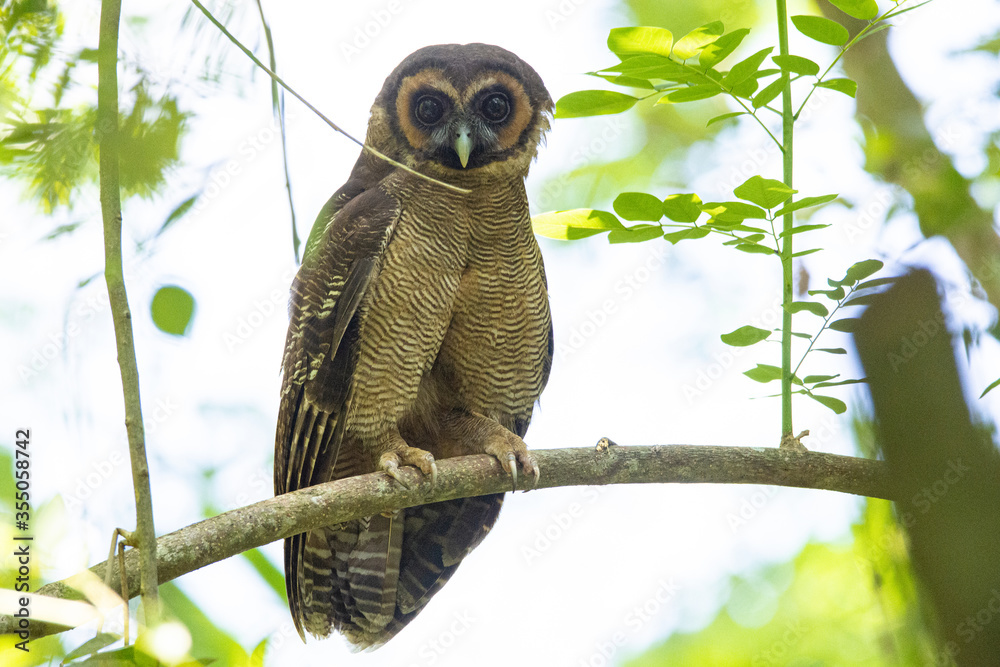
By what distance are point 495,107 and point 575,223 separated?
58.0 inches

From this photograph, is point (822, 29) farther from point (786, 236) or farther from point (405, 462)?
point (405, 462)

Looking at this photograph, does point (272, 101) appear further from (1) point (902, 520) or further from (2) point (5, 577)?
(2) point (5, 577)

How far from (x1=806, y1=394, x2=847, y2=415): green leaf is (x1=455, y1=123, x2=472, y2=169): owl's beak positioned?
2.00 metres

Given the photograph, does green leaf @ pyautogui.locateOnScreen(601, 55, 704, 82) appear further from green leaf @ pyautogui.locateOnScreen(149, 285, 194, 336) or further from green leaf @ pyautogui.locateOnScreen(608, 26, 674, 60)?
green leaf @ pyautogui.locateOnScreen(149, 285, 194, 336)

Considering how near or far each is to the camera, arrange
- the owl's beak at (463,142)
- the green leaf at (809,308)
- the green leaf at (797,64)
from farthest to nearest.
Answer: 1. the owl's beak at (463,142)
2. the green leaf at (809,308)
3. the green leaf at (797,64)

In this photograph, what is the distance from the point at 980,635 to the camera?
81 cm

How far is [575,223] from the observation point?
3068 mm

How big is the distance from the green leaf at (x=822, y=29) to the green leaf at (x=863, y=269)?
2.55ft

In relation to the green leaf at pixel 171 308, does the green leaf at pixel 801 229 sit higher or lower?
higher

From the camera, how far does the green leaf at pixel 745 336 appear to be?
298 cm

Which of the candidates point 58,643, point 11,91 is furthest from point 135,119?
point 58,643

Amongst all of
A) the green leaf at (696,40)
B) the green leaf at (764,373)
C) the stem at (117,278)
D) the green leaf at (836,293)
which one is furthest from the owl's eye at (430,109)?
the stem at (117,278)

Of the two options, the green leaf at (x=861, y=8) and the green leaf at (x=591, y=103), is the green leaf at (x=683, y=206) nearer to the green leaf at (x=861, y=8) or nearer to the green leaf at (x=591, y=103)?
the green leaf at (x=591, y=103)

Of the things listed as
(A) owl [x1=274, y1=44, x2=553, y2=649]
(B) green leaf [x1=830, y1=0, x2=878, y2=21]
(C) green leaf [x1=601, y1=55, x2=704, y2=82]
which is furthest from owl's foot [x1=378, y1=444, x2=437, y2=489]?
(B) green leaf [x1=830, y1=0, x2=878, y2=21]
